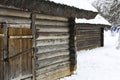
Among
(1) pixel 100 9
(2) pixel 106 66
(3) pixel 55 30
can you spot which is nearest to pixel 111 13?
(1) pixel 100 9

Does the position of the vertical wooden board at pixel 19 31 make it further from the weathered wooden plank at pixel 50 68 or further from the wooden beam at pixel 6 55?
the weathered wooden plank at pixel 50 68

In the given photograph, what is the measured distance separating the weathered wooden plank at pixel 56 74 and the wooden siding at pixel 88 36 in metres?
8.58

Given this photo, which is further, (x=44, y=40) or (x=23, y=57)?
(x=44, y=40)

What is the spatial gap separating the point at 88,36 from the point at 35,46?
519 inches

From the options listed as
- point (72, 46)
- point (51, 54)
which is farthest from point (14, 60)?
point (72, 46)

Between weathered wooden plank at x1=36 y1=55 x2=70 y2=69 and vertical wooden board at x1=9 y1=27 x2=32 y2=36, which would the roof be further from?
weathered wooden plank at x1=36 y1=55 x2=70 y2=69

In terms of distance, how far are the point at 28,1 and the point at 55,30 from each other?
285 centimetres

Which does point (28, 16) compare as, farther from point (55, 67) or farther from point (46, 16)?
point (55, 67)

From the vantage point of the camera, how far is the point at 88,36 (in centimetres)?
2148

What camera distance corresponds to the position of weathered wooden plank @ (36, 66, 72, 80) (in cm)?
926

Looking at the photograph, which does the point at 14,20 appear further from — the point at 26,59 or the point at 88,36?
the point at 88,36

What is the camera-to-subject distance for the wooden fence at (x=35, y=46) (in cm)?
736

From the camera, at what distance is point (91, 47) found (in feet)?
72.2

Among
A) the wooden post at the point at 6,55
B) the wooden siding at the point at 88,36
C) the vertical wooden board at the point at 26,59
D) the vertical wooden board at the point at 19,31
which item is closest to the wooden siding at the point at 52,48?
the vertical wooden board at the point at 26,59
